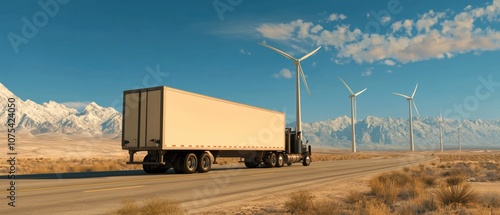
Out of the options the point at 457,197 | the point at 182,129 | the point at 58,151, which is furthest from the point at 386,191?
the point at 58,151

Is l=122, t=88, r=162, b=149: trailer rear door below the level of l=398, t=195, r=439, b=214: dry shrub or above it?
above

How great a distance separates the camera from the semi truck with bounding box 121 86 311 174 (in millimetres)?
19703

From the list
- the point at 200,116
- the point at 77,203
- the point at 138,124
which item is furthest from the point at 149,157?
the point at 77,203

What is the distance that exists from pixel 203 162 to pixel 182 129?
2547 millimetres

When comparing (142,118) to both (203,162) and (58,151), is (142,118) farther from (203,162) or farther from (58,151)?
(58,151)

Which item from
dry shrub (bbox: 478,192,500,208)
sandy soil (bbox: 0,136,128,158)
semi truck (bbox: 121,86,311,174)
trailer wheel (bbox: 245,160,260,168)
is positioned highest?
semi truck (bbox: 121,86,311,174)

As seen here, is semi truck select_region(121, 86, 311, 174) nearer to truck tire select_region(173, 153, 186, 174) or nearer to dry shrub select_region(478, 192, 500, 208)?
truck tire select_region(173, 153, 186, 174)

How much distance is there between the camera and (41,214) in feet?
28.2

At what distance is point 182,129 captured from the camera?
804 inches

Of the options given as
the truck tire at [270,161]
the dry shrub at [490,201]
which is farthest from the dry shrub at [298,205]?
the truck tire at [270,161]

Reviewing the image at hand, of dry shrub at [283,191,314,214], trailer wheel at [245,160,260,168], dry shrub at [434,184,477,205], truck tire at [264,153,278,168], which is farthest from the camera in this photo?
truck tire at [264,153,278,168]

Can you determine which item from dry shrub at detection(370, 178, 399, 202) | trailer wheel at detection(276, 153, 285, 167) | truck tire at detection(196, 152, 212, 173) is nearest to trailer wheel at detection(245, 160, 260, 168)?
trailer wheel at detection(276, 153, 285, 167)

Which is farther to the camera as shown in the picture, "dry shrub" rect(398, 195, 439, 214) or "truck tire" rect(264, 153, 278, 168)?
"truck tire" rect(264, 153, 278, 168)

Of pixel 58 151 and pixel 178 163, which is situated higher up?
pixel 178 163
